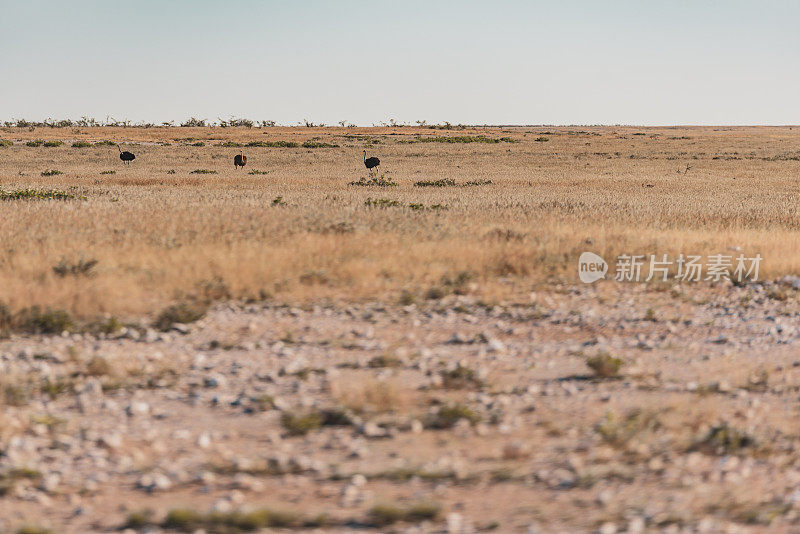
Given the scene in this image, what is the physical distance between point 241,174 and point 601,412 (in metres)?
40.2

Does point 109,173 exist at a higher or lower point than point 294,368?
higher

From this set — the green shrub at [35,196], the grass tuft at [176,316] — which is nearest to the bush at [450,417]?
the grass tuft at [176,316]

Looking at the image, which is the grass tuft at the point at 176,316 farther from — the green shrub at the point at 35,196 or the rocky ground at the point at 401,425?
the green shrub at the point at 35,196

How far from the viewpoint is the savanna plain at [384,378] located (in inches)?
218

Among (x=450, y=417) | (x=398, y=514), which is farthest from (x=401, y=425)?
(x=398, y=514)

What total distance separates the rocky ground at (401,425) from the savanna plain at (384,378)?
0.10 feet

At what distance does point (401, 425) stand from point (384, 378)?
1.45 meters

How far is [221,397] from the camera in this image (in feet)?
25.3

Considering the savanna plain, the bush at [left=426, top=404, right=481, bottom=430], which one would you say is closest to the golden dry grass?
the savanna plain

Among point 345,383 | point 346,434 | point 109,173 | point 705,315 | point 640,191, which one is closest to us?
point 346,434

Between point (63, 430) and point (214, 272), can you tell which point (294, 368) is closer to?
point (63, 430)

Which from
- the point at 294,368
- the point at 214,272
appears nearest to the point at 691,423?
the point at 294,368

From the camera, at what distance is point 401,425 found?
7.04 metres

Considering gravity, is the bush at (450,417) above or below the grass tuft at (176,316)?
below
